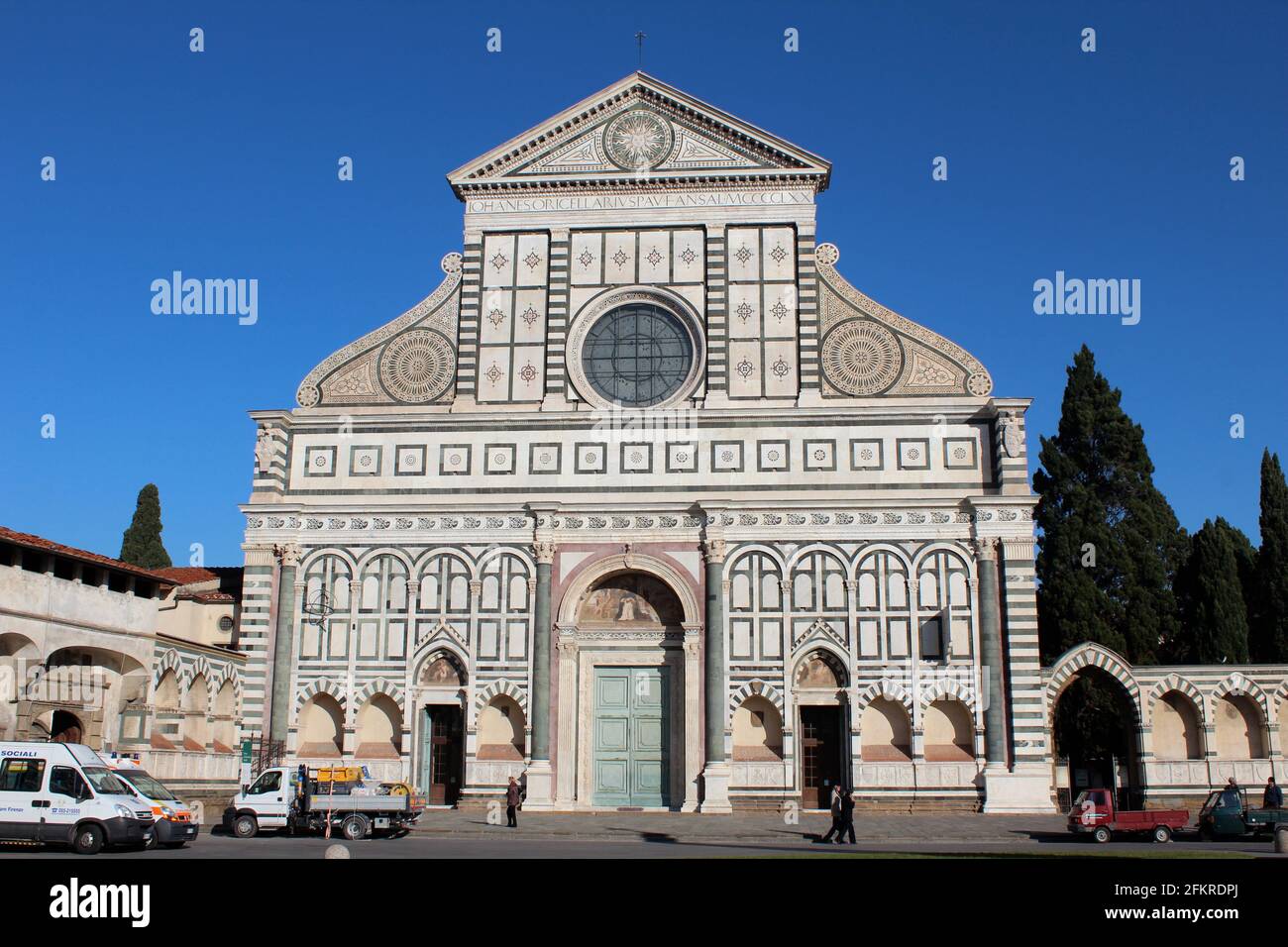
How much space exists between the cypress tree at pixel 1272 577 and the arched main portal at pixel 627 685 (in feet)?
73.2

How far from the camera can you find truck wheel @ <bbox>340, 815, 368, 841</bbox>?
23922 millimetres

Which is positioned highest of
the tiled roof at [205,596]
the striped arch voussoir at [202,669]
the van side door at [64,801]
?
the tiled roof at [205,596]

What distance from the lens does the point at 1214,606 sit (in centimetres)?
4094

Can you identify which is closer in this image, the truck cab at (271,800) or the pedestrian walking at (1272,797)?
the truck cab at (271,800)

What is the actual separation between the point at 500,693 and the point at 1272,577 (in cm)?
2733

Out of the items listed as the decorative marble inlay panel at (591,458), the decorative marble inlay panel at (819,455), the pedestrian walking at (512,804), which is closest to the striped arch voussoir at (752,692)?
the decorative marble inlay panel at (819,455)

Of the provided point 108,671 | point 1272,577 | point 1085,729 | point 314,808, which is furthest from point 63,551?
point 1272,577

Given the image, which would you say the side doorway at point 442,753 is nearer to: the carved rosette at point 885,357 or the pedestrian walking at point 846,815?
the pedestrian walking at point 846,815

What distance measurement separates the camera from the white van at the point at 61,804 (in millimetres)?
18781

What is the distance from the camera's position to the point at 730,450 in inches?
1278

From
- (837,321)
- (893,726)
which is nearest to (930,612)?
(893,726)

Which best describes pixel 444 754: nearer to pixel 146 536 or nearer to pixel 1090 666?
Result: pixel 1090 666

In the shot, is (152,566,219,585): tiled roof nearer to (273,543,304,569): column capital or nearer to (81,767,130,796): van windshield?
(273,543,304,569): column capital

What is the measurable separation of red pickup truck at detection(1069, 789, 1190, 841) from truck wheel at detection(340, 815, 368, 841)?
556 inches
